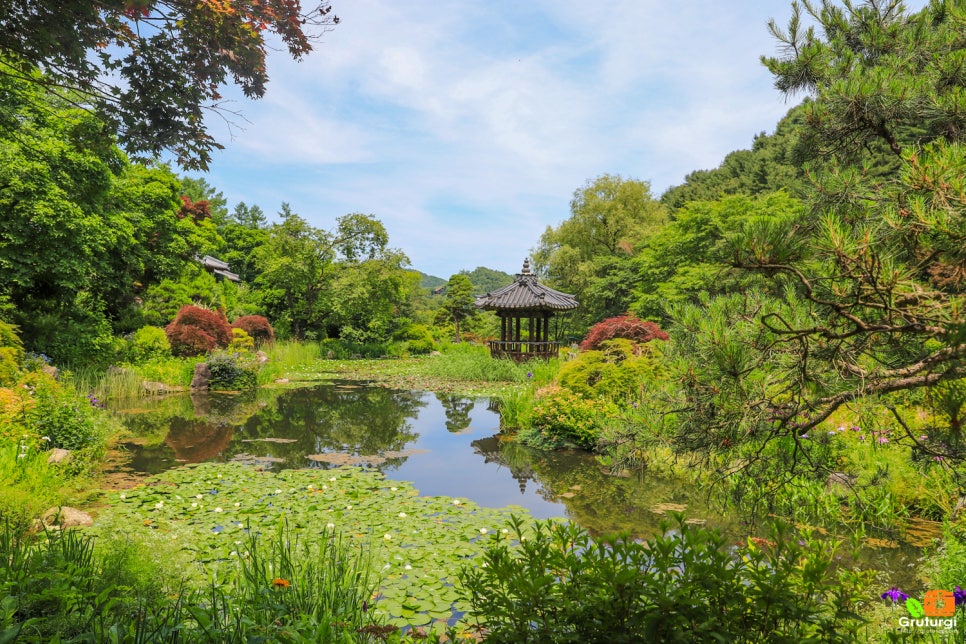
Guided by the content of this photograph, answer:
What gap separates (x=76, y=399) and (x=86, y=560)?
5144 millimetres

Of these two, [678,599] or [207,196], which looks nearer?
[678,599]

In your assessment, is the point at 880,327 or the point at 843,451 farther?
the point at 843,451

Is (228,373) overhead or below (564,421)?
overhead

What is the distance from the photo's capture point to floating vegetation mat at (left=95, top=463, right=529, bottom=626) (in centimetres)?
334

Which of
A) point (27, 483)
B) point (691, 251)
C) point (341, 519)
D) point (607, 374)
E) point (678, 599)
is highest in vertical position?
point (691, 251)

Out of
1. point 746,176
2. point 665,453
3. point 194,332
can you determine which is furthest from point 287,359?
point 746,176

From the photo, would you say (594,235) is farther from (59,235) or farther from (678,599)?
(678,599)

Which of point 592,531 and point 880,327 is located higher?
point 880,327

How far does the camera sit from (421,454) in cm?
748

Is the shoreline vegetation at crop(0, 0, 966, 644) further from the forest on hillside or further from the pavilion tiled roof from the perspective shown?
the pavilion tiled roof

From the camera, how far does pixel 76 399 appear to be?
6.43m

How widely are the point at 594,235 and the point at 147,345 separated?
19559mm

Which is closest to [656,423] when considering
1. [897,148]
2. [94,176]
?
[897,148]

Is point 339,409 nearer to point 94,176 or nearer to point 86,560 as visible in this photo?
point 94,176
